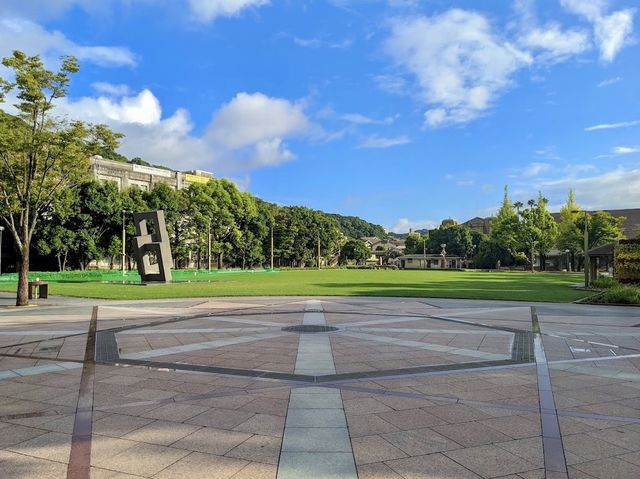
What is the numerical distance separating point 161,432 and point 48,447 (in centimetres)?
100

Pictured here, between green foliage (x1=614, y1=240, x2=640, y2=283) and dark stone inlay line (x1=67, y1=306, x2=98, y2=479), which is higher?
green foliage (x1=614, y1=240, x2=640, y2=283)

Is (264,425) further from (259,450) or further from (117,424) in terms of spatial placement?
(117,424)

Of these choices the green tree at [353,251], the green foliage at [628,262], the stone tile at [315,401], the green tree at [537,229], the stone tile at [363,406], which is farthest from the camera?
the green tree at [353,251]

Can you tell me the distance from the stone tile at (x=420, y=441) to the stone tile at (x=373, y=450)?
84mm

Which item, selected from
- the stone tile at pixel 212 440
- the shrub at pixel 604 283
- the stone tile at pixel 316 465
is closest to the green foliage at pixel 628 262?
the shrub at pixel 604 283

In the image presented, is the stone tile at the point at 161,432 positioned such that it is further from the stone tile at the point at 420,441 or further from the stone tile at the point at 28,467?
the stone tile at the point at 420,441

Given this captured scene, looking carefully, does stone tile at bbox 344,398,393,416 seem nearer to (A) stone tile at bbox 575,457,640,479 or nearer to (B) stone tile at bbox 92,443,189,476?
(B) stone tile at bbox 92,443,189,476

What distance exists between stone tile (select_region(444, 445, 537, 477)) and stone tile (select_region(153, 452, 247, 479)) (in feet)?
6.28

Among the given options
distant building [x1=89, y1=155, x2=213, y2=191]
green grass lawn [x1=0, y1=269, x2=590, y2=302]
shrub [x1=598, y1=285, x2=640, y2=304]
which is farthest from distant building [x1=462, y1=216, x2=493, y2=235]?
shrub [x1=598, y1=285, x2=640, y2=304]

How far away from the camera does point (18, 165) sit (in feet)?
61.3

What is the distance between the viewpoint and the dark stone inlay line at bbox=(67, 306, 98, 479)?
Answer: 397cm

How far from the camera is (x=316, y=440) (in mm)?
4594

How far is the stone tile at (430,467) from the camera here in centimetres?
388

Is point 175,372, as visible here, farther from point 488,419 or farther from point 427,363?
point 488,419
